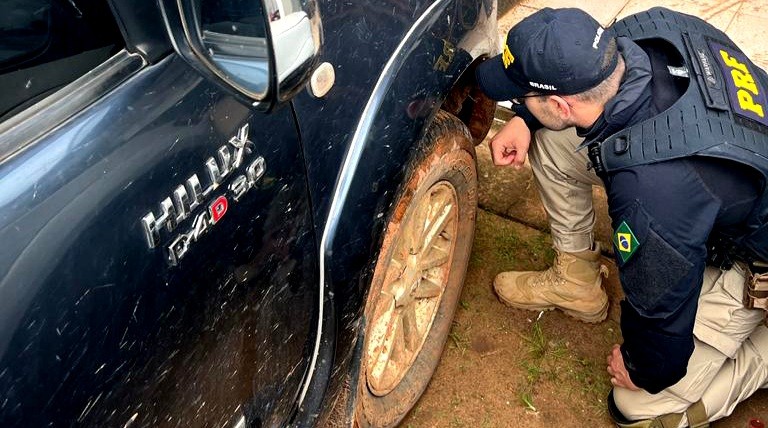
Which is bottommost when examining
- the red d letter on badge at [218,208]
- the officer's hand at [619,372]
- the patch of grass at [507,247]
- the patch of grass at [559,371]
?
the patch of grass at [559,371]

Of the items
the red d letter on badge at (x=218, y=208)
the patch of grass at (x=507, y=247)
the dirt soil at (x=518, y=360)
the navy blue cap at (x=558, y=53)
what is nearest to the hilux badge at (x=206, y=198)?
the red d letter on badge at (x=218, y=208)

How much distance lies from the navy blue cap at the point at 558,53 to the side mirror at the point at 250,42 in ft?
3.09

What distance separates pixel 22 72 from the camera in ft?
3.69

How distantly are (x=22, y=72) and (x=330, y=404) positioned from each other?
1.01m

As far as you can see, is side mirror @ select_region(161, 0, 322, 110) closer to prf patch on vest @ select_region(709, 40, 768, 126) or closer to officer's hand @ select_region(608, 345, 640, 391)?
prf patch on vest @ select_region(709, 40, 768, 126)

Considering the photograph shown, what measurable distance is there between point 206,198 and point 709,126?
1223mm

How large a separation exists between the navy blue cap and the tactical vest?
169 mm

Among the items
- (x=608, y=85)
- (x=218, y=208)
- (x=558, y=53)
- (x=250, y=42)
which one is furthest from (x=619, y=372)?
(x=250, y=42)

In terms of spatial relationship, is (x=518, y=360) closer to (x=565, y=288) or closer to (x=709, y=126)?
(x=565, y=288)

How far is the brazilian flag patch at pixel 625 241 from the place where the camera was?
1867 mm

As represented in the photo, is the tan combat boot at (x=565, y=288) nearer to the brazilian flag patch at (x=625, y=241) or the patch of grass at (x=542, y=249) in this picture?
the patch of grass at (x=542, y=249)

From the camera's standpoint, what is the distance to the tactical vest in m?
1.79

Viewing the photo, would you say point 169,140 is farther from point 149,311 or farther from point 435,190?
point 435,190

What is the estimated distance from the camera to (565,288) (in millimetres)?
2637
